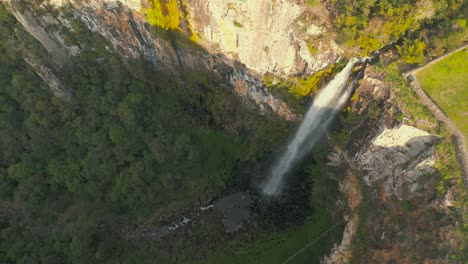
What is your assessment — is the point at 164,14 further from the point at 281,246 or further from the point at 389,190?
the point at 281,246

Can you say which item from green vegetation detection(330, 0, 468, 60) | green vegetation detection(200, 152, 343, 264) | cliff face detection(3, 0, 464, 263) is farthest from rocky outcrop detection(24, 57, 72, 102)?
green vegetation detection(330, 0, 468, 60)

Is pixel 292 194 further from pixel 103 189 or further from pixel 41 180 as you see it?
pixel 41 180

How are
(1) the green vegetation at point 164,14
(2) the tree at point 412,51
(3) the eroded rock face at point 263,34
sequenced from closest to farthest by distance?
1. (2) the tree at point 412,51
2. (3) the eroded rock face at point 263,34
3. (1) the green vegetation at point 164,14

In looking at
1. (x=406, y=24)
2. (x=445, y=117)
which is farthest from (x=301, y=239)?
(x=406, y=24)

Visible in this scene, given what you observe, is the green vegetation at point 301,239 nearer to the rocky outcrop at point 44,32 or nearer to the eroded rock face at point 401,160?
the eroded rock face at point 401,160

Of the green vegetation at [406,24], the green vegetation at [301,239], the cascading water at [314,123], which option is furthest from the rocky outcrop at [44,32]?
the green vegetation at [406,24]

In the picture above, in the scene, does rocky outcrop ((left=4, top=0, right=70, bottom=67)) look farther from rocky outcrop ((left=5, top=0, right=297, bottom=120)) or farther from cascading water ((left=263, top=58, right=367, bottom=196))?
cascading water ((left=263, top=58, right=367, bottom=196))
